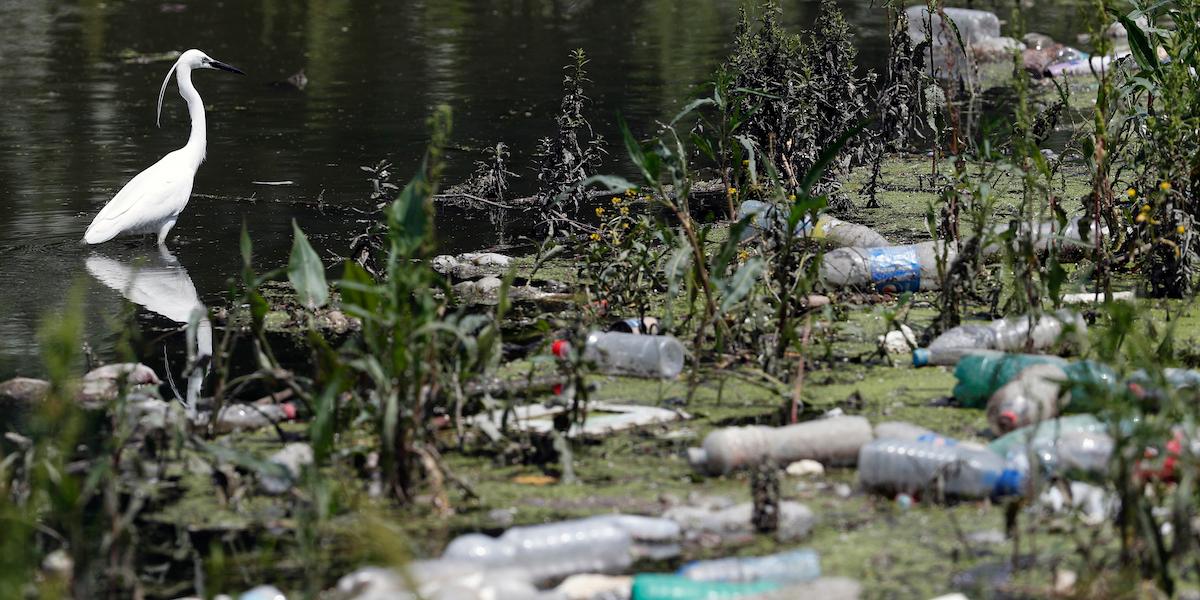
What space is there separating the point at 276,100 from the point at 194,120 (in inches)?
132

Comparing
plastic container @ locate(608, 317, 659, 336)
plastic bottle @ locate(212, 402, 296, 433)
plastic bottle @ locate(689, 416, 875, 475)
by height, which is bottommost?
plastic bottle @ locate(212, 402, 296, 433)

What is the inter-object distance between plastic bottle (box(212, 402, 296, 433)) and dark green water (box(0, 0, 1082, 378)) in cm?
53

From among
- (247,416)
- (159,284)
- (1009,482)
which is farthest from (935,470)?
(159,284)

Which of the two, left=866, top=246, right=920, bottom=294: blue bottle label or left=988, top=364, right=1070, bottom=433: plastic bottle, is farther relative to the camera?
left=866, top=246, right=920, bottom=294: blue bottle label

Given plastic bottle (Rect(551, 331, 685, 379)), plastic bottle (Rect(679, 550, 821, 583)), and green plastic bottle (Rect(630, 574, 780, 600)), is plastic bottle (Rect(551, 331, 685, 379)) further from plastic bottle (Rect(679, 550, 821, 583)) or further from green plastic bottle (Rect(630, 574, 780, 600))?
green plastic bottle (Rect(630, 574, 780, 600))

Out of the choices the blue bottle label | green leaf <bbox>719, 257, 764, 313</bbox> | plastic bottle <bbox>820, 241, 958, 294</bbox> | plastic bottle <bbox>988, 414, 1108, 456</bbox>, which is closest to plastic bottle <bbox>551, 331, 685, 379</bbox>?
green leaf <bbox>719, 257, 764, 313</bbox>

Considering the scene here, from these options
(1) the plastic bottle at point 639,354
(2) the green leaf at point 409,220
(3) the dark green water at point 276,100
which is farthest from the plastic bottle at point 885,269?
(2) the green leaf at point 409,220

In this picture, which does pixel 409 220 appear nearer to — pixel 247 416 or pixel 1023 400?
pixel 247 416

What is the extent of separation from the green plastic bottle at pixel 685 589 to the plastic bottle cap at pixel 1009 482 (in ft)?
2.34

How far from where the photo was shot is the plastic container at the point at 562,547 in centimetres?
323

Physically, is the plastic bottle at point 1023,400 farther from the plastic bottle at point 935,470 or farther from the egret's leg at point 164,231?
the egret's leg at point 164,231

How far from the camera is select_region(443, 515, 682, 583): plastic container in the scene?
3234 mm

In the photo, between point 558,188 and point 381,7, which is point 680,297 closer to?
point 558,188

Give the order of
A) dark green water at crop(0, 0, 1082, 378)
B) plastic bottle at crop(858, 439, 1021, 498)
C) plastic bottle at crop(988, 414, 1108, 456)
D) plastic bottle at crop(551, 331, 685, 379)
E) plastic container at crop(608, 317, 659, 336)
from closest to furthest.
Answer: plastic bottle at crop(858, 439, 1021, 498) < plastic bottle at crop(988, 414, 1108, 456) < plastic bottle at crop(551, 331, 685, 379) < plastic container at crop(608, 317, 659, 336) < dark green water at crop(0, 0, 1082, 378)
